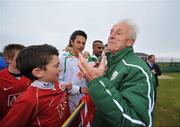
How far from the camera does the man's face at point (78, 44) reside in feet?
15.8

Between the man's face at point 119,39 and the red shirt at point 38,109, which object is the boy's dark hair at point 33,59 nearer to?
the red shirt at point 38,109

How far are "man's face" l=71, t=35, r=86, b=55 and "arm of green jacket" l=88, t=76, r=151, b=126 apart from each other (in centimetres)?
286

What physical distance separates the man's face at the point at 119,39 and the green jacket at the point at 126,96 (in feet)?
1.27

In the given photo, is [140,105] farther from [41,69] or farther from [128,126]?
[41,69]

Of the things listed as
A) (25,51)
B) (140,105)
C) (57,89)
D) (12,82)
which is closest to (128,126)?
(140,105)

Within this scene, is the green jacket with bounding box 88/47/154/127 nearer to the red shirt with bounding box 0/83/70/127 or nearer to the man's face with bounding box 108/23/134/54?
the man's face with bounding box 108/23/134/54

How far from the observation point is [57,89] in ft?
9.15

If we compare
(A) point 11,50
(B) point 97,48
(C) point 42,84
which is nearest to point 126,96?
(C) point 42,84

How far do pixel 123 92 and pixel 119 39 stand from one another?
77cm

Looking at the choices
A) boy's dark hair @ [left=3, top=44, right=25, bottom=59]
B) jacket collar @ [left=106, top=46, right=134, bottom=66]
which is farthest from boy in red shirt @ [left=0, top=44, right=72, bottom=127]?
boy's dark hair @ [left=3, top=44, right=25, bottom=59]

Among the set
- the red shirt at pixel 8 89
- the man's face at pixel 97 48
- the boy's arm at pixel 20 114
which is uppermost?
the boy's arm at pixel 20 114

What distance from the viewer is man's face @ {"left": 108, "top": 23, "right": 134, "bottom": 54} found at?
2.65 metres

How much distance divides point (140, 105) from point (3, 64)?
4137mm

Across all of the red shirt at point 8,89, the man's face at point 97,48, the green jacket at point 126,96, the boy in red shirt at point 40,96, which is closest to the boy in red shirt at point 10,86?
the red shirt at point 8,89
